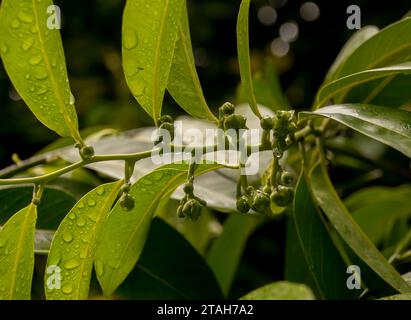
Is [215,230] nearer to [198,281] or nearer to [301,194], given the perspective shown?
[198,281]

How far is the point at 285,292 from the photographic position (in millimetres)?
727

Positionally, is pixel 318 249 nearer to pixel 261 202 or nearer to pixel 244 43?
pixel 261 202

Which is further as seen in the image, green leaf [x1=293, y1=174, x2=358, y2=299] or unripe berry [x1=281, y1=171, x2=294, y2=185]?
green leaf [x1=293, y1=174, x2=358, y2=299]

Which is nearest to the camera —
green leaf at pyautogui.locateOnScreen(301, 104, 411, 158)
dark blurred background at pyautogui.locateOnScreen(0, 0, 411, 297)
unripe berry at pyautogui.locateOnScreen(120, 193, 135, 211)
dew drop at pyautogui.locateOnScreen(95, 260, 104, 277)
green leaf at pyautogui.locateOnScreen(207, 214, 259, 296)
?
green leaf at pyautogui.locateOnScreen(301, 104, 411, 158)

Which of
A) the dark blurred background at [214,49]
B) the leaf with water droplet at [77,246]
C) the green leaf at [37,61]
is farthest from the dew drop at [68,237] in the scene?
the dark blurred background at [214,49]

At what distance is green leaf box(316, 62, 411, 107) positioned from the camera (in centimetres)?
69

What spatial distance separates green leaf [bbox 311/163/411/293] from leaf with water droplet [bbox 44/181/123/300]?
12.8 inches

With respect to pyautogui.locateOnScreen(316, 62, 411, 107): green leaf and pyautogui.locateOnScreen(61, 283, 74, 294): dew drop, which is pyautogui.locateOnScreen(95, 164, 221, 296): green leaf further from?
pyautogui.locateOnScreen(316, 62, 411, 107): green leaf

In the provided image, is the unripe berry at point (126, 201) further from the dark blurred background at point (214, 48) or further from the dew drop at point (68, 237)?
the dark blurred background at point (214, 48)

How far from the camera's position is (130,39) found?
0.74 metres

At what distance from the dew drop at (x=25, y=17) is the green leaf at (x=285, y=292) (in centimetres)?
46

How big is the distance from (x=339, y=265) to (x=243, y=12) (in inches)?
16.9

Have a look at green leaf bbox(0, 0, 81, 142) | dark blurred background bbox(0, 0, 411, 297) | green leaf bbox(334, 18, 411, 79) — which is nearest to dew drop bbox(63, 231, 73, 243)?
green leaf bbox(0, 0, 81, 142)

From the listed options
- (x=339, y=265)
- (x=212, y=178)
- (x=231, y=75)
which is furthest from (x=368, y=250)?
(x=231, y=75)
